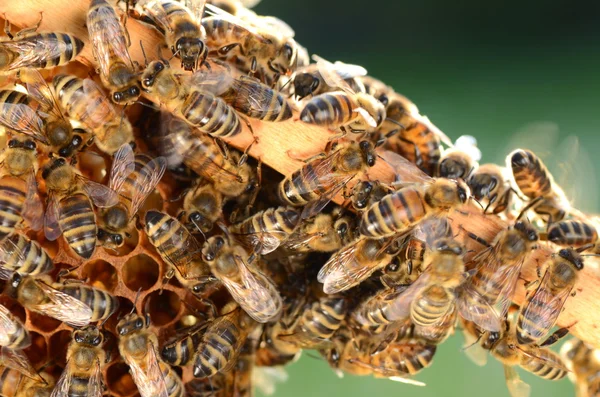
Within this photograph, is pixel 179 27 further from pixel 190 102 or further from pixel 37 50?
pixel 37 50

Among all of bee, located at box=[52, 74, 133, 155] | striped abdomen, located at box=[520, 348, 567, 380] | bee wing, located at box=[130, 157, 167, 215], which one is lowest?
striped abdomen, located at box=[520, 348, 567, 380]

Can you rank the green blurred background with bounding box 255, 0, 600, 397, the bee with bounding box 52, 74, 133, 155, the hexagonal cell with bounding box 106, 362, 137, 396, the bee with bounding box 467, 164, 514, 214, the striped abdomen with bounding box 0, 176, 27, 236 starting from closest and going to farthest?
1. the striped abdomen with bounding box 0, 176, 27, 236
2. the bee with bounding box 52, 74, 133, 155
3. the bee with bounding box 467, 164, 514, 214
4. the hexagonal cell with bounding box 106, 362, 137, 396
5. the green blurred background with bounding box 255, 0, 600, 397

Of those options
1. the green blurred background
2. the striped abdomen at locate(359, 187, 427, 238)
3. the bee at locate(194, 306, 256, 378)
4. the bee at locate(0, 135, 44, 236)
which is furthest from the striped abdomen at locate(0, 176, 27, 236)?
the green blurred background

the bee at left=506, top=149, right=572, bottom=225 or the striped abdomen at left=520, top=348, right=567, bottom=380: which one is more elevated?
the bee at left=506, top=149, right=572, bottom=225

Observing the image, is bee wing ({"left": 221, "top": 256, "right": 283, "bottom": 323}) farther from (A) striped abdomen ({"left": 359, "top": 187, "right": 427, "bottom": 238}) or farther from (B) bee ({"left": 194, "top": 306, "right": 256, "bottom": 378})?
(A) striped abdomen ({"left": 359, "top": 187, "right": 427, "bottom": 238})

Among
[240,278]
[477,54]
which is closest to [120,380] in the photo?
[240,278]

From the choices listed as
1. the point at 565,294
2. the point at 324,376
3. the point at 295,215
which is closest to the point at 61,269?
the point at 295,215

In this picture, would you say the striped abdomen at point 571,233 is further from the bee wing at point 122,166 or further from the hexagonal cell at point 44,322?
the hexagonal cell at point 44,322

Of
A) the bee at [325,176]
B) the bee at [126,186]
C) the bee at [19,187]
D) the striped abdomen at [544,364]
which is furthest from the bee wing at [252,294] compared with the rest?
the striped abdomen at [544,364]
